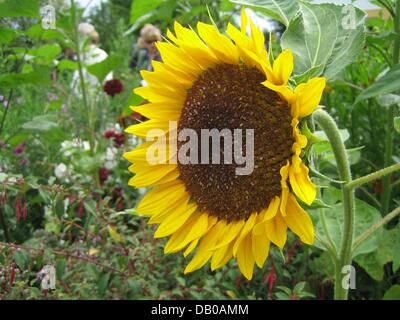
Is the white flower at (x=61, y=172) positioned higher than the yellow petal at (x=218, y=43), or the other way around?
the yellow petal at (x=218, y=43)

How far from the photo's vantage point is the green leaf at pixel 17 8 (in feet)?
3.73

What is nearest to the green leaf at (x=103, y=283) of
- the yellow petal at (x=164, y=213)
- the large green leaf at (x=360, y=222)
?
the yellow petal at (x=164, y=213)

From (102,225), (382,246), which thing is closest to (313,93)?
(382,246)

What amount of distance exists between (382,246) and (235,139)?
1.59 ft

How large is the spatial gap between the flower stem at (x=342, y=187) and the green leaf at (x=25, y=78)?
0.68 m

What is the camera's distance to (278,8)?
0.75 metres

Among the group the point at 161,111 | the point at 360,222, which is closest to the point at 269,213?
the point at 161,111

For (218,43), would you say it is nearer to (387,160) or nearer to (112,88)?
(387,160)

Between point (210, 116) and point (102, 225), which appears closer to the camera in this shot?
point (210, 116)

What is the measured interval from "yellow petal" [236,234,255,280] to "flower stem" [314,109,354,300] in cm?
14

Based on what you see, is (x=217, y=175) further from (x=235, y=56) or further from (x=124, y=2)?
(x=124, y=2)

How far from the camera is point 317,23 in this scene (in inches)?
27.0

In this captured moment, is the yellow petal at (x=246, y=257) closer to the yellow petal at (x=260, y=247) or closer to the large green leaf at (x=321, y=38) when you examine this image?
the yellow petal at (x=260, y=247)

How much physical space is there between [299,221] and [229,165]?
4.6 inches
